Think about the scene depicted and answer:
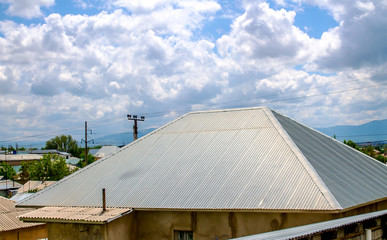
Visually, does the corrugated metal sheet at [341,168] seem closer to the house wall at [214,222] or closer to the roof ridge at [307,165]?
the roof ridge at [307,165]

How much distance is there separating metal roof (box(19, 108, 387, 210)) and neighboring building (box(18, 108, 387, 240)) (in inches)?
1.6

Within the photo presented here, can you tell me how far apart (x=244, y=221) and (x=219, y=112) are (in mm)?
7902

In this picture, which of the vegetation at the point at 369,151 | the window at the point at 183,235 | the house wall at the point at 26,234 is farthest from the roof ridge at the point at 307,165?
the vegetation at the point at 369,151

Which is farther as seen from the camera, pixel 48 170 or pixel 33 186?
pixel 48 170

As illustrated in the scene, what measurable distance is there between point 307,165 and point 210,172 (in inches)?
150

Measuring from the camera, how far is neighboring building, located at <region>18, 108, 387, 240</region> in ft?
44.5

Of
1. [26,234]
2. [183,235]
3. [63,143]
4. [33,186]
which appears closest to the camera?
[183,235]

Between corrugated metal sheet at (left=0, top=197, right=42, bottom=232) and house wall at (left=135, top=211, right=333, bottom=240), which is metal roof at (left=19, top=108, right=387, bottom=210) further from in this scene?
corrugated metal sheet at (left=0, top=197, right=42, bottom=232)

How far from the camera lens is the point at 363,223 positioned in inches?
412

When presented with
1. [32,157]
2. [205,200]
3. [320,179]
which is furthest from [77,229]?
[32,157]

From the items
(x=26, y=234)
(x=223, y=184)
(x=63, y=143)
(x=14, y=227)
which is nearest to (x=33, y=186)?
(x=26, y=234)

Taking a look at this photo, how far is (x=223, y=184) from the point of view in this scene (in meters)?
15.0

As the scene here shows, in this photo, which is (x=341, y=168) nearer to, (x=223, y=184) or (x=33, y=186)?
(x=223, y=184)

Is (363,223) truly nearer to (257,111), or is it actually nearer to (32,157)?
(257,111)
